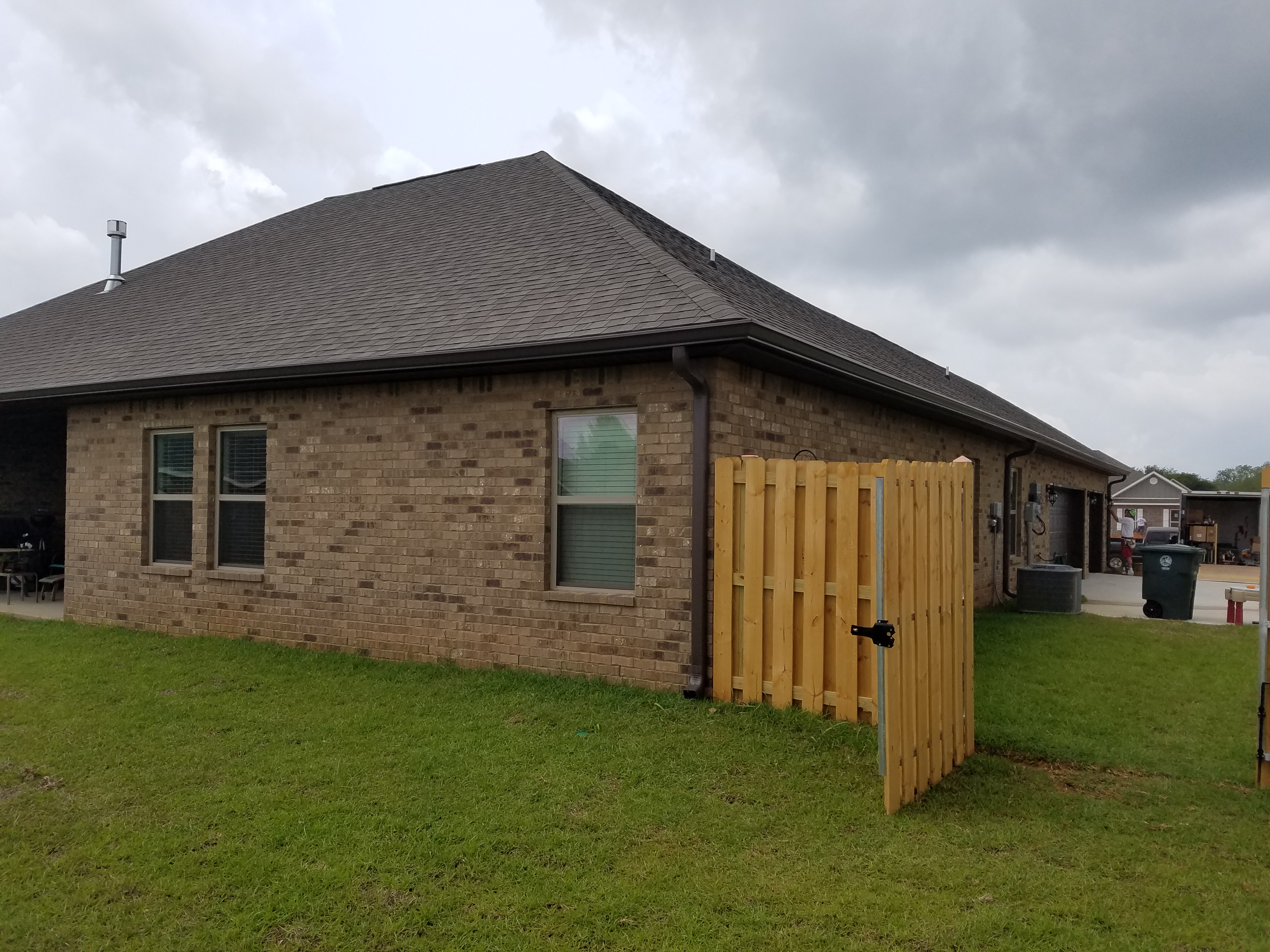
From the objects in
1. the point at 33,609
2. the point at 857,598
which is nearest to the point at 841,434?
the point at 857,598

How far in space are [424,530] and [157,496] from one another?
13.2ft

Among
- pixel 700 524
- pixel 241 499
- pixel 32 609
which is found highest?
pixel 241 499

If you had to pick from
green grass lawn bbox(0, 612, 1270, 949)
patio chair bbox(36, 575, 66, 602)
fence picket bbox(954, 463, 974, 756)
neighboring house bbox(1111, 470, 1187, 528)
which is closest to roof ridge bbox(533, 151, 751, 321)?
fence picket bbox(954, 463, 974, 756)

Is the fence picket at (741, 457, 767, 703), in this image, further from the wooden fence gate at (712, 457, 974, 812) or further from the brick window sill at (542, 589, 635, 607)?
the brick window sill at (542, 589, 635, 607)

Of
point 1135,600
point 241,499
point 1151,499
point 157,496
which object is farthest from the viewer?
point 1151,499

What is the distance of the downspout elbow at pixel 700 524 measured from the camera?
6676 millimetres

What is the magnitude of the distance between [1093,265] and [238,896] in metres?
16.7

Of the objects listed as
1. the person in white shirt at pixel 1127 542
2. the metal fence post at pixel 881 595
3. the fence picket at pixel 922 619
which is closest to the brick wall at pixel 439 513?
the fence picket at pixel 922 619

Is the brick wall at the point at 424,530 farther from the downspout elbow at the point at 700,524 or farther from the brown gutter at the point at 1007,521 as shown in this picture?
Answer: the brown gutter at the point at 1007,521

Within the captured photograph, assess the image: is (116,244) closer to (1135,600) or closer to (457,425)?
(457,425)

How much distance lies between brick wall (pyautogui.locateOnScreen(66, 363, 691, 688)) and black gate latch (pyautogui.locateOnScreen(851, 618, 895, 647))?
96.7 inches

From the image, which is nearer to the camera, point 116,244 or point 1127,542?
point 116,244

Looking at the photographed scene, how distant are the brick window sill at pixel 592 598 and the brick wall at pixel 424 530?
0.02m

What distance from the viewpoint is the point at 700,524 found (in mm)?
6719
